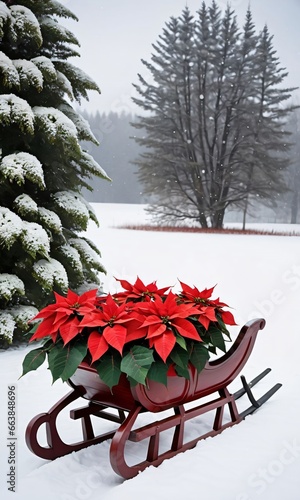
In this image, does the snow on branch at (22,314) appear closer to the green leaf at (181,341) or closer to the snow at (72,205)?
the snow at (72,205)

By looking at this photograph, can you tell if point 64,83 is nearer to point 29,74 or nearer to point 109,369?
point 29,74

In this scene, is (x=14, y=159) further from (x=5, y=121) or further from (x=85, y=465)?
(x=85, y=465)

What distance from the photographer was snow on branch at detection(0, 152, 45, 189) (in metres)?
3.12

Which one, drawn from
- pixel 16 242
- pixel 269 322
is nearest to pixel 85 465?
pixel 16 242

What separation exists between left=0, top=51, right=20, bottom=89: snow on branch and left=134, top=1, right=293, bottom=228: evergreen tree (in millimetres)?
5538

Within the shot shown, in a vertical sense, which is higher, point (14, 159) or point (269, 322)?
point (14, 159)

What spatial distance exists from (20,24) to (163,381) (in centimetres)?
277

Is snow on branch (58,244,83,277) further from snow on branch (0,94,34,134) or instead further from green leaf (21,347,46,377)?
green leaf (21,347,46,377)

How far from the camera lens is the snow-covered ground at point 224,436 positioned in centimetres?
161

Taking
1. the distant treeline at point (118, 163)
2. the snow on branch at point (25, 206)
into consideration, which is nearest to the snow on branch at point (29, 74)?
the snow on branch at point (25, 206)

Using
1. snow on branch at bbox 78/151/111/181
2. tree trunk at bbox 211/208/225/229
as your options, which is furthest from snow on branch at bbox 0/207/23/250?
tree trunk at bbox 211/208/225/229

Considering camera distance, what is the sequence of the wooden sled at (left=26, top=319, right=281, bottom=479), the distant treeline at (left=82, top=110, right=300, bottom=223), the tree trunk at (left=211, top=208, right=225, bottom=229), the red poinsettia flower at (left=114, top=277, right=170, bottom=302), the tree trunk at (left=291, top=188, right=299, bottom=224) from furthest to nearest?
the tree trunk at (left=291, top=188, right=299, bottom=224)
the tree trunk at (left=211, top=208, right=225, bottom=229)
the distant treeline at (left=82, top=110, right=300, bottom=223)
the red poinsettia flower at (left=114, top=277, right=170, bottom=302)
the wooden sled at (left=26, top=319, right=281, bottom=479)

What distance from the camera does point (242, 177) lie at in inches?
359

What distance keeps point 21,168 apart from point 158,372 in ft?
6.70
